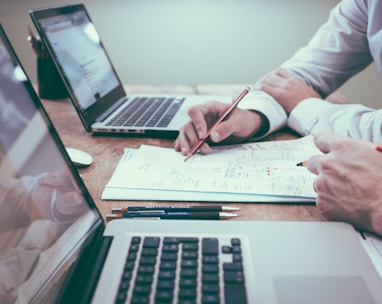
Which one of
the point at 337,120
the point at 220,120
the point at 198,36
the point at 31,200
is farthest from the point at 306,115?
the point at 198,36

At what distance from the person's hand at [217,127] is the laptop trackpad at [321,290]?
1.27 feet

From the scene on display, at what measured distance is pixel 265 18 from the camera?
199 centimetres

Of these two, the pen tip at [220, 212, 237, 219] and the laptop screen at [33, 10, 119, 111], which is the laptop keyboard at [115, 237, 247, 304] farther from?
the laptop screen at [33, 10, 119, 111]

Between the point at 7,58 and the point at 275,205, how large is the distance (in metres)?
0.42

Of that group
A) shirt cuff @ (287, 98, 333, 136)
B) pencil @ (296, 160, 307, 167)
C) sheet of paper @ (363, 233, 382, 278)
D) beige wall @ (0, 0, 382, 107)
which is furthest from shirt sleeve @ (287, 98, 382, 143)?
beige wall @ (0, 0, 382, 107)

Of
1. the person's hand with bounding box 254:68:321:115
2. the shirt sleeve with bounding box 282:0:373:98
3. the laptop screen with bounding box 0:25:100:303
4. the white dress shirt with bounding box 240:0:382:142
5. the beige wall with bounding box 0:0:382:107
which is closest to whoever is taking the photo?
the laptop screen with bounding box 0:25:100:303

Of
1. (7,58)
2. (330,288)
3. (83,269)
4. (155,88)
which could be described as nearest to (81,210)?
(83,269)

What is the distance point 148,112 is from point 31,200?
0.62 m

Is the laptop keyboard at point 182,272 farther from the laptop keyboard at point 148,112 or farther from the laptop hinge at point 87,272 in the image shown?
the laptop keyboard at point 148,112

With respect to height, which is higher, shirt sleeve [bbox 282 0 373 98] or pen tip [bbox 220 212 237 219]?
pen tip [bbox 220 212 237 219]

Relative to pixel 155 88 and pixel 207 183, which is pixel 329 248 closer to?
pixel 207 183

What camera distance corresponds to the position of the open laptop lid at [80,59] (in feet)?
3.01

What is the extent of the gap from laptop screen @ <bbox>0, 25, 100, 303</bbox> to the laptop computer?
41cm

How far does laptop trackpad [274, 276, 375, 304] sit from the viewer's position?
0.42 m
